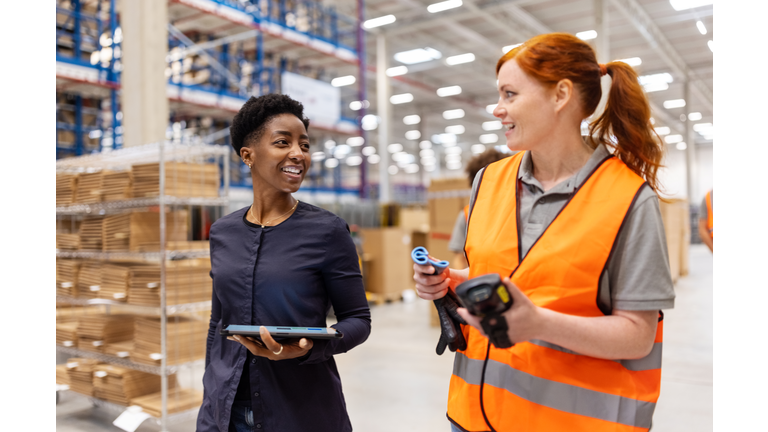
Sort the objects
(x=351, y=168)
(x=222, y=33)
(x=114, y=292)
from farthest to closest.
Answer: (x=351, y=168) → (x=222, y=33) → (x=114, y=292)

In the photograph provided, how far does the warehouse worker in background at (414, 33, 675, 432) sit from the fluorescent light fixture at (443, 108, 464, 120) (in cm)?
2480

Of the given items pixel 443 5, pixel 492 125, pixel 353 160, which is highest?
pixel 443 5

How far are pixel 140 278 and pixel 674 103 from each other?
26.4 metres

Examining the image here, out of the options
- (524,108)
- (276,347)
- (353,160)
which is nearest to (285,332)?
(276,347)

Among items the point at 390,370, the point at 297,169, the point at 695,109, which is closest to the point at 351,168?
the point at 695,109

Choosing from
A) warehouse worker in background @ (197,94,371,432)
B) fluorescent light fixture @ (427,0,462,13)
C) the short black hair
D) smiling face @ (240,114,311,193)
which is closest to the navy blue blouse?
warehouse worker in background @ (197,94,371,432)

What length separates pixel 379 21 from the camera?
14.3 m

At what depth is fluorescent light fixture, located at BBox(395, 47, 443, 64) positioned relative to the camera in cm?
1630

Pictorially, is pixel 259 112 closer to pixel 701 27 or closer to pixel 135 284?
pixel 135 284

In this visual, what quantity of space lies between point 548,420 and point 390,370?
4539 millimetres

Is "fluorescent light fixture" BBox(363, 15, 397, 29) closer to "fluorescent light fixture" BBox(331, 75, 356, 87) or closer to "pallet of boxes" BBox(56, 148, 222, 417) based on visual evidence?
"fluorescent light fixture" BBox(331, 75, 356, 87)

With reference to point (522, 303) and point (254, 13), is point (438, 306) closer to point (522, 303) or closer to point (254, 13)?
point (522, 303)

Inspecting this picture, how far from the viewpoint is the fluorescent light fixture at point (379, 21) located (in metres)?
14.1

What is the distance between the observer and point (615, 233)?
1057 millimetres
